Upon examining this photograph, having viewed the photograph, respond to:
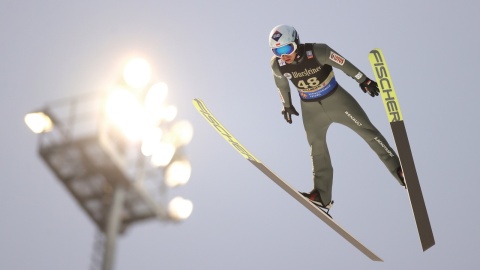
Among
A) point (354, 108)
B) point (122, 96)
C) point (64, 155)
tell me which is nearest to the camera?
point (354, 108)

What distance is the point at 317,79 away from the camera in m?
8.05

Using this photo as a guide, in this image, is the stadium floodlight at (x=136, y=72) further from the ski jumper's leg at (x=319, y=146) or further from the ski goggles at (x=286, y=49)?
the ski goggles at (x=286, y=49)

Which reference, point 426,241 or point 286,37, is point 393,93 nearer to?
point 286,37

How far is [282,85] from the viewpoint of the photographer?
27.6 ft

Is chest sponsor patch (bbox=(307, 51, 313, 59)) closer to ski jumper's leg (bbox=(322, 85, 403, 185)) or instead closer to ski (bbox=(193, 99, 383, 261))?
ski jumper's leg (bbox=(322, 85, 403, 185))

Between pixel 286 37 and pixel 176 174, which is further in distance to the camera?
pixel 176 174

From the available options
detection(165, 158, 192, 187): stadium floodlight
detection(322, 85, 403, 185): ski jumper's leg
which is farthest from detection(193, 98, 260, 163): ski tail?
detection(165, 158, 192, 187): stadium floodlight

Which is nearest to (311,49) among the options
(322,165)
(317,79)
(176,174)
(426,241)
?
(317,79)

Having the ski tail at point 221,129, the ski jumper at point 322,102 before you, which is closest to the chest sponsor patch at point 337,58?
the ski jumper at point 322,102

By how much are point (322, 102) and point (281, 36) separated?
987 millimetres

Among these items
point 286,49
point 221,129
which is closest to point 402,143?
point 286,49

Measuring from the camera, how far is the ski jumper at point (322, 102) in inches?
312

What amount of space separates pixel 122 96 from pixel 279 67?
10552 millimetres

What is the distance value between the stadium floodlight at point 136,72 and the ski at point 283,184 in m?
8.99
